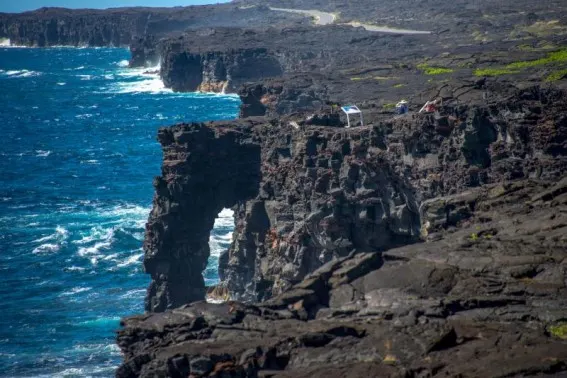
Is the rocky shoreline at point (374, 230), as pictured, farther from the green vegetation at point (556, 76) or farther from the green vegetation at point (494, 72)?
the green vegetation at point (494, 72)

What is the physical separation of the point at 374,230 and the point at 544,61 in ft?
136

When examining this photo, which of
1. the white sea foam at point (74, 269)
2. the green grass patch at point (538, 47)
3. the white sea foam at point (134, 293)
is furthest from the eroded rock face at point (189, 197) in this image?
the green grass patch at point (538, 47)

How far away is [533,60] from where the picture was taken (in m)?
104

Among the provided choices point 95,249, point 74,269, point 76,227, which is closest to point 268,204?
point 74,269

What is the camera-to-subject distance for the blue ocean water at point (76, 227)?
7369 centimetres

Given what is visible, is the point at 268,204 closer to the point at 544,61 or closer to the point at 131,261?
the point at 131,261

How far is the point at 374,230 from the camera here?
67.7 m

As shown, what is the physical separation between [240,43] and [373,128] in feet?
405

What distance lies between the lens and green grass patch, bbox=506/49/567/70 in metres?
99.1

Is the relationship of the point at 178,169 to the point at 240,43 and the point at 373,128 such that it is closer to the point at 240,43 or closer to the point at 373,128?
the point at 373,128

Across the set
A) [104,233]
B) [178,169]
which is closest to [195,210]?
[178,169]

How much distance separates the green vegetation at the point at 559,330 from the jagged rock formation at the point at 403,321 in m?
0.04

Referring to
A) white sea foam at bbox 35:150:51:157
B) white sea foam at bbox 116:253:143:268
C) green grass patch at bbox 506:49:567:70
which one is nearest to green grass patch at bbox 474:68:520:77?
green grass patch at bbox 506:49:567:70

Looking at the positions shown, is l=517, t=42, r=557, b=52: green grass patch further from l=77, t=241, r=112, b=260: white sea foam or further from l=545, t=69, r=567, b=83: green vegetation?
l=77, t=241, r=112, b=260: white sea foam
